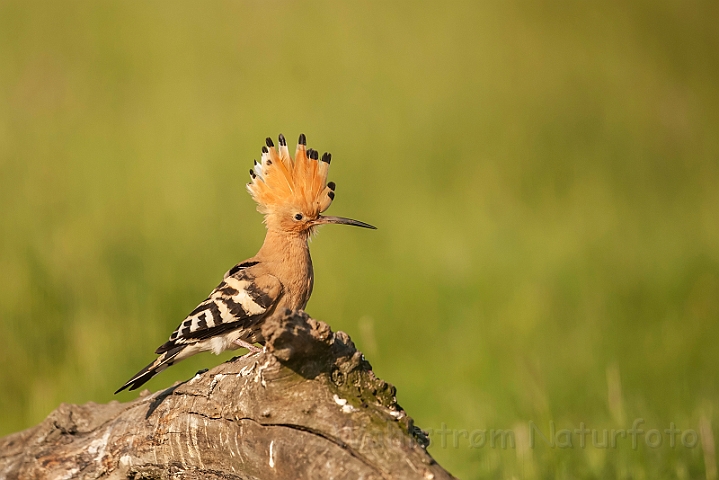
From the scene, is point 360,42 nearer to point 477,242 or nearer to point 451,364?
point 477,242

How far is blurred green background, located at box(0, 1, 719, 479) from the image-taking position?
6.10 m

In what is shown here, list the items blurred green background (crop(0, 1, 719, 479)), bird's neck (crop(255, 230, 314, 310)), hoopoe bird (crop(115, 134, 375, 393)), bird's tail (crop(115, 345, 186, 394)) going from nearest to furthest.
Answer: bird's tail (crop(115, 345, 186, 394))
hoopoe bird (crop(115, 134, 375, 393))
bird's neck (crop(255, 230, 314, 310))
blurred green background (crop(0, 1, 719, 479))

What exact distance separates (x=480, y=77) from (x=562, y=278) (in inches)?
144

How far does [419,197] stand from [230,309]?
568 centimetres

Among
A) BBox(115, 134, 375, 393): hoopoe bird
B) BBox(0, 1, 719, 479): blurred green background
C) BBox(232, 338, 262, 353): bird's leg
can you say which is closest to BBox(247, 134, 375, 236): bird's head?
BBox(115, 134, 375, 393): hoopoe bird

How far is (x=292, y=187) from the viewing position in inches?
141

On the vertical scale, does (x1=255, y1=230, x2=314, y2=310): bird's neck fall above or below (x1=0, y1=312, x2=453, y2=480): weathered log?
above

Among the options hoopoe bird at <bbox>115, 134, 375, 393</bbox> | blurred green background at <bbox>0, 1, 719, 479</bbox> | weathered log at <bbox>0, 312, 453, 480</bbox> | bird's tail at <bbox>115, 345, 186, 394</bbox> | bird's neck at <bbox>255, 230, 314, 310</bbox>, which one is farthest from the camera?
blurred green background at <bbox>0, 1, 719, 479</bbox>

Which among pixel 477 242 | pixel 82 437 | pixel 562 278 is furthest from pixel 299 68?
pixel 82 437

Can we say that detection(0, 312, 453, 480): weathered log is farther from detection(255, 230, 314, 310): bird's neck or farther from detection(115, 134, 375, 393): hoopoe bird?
detection(255, 230, 314, 310): bird's neck

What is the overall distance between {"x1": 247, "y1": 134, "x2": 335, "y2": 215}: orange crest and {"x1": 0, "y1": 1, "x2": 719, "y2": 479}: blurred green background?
185cm

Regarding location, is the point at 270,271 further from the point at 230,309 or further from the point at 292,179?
the point at 292,179

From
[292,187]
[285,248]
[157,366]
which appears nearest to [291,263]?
[285,248]

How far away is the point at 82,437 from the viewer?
10.6ft
